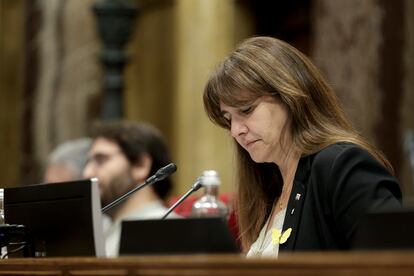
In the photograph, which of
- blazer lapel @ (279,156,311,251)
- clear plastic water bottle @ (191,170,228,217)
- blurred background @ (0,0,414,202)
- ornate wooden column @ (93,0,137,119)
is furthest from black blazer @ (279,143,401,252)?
ornate wooden column @ (93,0,137,119)

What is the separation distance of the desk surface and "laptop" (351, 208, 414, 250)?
273 millimetres

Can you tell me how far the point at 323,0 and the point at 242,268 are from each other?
14.8 feet

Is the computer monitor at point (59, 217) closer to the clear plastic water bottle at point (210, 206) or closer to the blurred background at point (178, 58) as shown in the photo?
the clear plastic water bottle at point (210, 206)

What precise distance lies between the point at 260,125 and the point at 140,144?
2696mm

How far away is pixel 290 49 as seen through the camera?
3.50 metres

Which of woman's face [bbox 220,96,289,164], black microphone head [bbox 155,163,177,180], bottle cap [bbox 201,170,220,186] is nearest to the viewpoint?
woman's face [bbox 220,96,289,164]

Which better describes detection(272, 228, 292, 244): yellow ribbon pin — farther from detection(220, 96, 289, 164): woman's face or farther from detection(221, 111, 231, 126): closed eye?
detection(221, 111, 231, 126): closed eye

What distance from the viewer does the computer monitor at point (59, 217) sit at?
3.25 meters

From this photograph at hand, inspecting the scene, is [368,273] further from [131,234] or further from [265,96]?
[265,96]

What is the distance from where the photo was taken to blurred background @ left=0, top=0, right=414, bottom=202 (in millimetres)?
6207

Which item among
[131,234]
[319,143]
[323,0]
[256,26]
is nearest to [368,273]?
[131,234]

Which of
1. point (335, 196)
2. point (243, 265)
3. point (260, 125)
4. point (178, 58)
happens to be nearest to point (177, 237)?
point (243, 265)

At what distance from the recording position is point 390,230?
2.47m

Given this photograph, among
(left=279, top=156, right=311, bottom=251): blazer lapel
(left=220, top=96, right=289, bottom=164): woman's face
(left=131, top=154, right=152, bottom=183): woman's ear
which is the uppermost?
(left=220, top=96, right=289, bottom=164): woman's face
